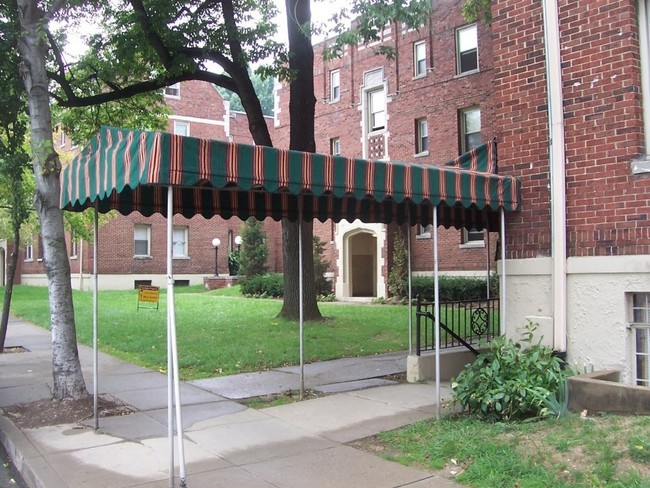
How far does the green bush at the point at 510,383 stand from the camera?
5.97 metres

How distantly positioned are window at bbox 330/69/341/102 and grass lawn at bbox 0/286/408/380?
1132 centimetres

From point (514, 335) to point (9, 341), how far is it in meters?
11.5

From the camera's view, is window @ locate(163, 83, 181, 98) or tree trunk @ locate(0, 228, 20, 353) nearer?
tree trunk @ locate(0, 228, 20, 353)

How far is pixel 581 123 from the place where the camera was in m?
6.85

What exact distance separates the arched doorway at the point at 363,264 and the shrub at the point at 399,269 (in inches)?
139

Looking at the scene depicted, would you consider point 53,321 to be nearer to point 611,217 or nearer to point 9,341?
point 611,217

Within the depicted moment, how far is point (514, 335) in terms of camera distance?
7.48m

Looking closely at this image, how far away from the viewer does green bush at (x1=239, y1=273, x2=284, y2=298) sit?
24.0 meters

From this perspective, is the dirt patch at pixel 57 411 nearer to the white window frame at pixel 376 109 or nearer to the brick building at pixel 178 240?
the white window frame at pixel 376 109

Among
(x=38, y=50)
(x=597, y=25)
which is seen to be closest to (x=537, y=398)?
(x=597, y=25)

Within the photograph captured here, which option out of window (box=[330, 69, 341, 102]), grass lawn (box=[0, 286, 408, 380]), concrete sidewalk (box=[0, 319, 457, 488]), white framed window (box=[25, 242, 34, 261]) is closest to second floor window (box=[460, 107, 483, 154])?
window (box=[330, 69, 341, 102])

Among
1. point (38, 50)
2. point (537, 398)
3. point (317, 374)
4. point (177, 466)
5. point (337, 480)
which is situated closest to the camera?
point (337, 480)

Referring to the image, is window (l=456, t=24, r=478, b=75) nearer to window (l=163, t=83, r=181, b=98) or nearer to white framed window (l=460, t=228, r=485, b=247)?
white framed window (l=460, t=228, r=485, b=247)

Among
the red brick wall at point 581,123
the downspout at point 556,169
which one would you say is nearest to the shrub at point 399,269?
the red brick wall at point 581,123
